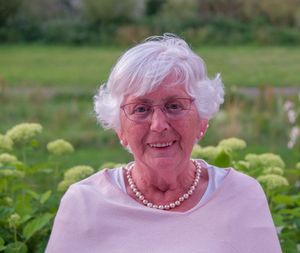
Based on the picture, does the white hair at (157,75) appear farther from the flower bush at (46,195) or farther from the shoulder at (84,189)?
the flower bush at (46,195)

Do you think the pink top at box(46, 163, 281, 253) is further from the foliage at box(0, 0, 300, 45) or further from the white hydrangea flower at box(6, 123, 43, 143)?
the foliage at box(0, 0, 300, 45)

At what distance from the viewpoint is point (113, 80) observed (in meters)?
2.50

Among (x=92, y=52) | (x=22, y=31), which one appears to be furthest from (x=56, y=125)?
(x=22, y=31)

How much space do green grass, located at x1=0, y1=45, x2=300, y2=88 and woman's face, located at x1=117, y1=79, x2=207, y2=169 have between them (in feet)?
34.2

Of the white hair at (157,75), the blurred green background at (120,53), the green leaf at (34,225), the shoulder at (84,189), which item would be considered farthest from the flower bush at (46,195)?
the blurred green background at (120,53)

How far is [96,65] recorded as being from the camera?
17859 millimetres

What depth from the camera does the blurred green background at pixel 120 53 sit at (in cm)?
833

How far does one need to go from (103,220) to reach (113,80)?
44cm

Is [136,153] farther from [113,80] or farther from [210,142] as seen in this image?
[210,142]

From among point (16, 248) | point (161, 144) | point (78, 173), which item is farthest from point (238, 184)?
point (16, 248)

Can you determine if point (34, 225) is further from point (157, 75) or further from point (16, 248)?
point (157, 75)

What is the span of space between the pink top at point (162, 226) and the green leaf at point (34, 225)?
252mm

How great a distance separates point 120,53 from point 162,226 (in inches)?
527

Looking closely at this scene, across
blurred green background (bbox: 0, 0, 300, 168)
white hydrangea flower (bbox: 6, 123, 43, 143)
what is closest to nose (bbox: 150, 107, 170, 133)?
white hydrangea flower (bbox: 6, 123, 43, 143)
